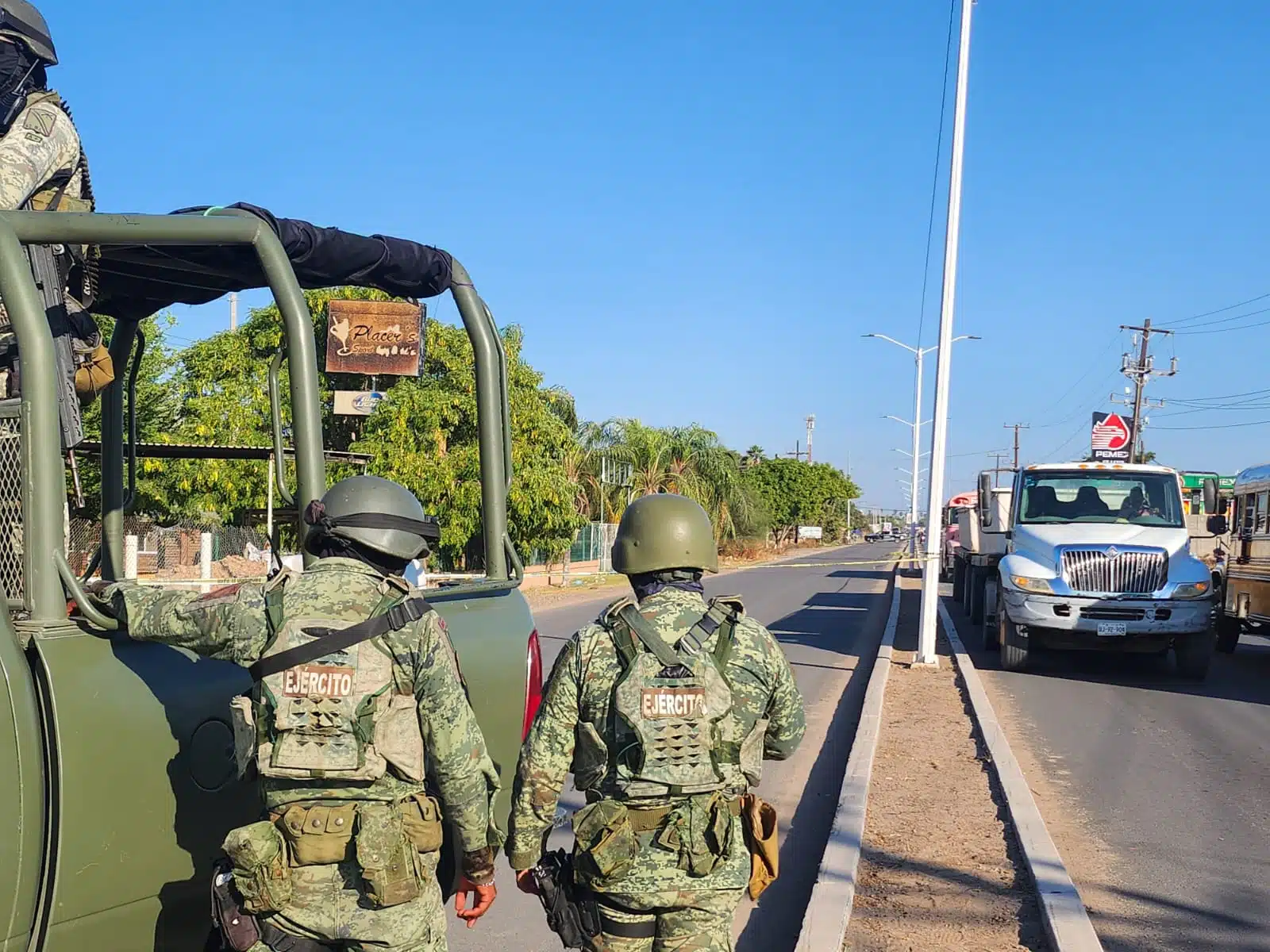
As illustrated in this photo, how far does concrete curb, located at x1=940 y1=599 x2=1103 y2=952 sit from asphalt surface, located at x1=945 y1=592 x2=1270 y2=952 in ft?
0.64

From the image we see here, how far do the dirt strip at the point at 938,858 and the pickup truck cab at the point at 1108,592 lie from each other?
424cm

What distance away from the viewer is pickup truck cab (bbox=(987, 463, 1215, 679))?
12883mm

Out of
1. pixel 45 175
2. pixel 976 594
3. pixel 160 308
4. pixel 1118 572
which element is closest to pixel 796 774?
pixel 160 308

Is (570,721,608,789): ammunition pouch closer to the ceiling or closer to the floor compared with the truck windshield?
closer to the floor

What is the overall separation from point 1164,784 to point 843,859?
11.8ft

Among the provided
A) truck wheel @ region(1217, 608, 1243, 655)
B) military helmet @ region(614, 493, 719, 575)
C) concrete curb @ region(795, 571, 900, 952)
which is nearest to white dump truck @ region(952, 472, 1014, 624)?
truck wheel @ region(1217, 608, 1243, 655)

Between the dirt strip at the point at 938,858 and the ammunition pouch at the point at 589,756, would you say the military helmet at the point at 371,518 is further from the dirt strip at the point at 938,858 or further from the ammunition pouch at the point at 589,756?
the dirt strip at the point at 938,858

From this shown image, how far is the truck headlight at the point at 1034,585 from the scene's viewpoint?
1323cm

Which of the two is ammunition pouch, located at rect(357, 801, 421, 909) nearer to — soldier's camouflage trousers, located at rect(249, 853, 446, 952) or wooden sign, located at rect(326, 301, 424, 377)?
soldier's camouflage trousers, located at rect(249, 853, 446, 952)

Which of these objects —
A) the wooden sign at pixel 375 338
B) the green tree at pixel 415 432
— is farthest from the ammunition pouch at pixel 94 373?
the green tree at pixel 415 432

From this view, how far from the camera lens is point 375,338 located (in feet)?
22.4

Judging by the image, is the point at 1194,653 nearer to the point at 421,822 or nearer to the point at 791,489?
the point at 421,822

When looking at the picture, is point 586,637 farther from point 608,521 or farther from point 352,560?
point 608,521

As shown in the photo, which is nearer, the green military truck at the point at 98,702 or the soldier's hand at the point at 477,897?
the green military truck at the point at 98,702
